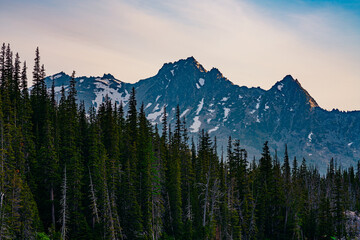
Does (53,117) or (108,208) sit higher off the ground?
(53,117)

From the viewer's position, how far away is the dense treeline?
44.3m

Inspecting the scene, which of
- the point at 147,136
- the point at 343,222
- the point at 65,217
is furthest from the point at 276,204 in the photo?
the point at 65,217

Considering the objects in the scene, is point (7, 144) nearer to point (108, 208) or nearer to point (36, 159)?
point (36, 159)

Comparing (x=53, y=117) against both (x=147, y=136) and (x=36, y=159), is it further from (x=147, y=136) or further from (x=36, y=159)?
(x=147, y=136)

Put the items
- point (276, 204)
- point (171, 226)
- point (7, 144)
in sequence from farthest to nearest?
point (276, 204)
point (171, 226)
point (7, 144)

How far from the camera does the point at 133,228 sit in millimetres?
49906

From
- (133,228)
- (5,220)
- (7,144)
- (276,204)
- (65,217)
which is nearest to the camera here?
(5,220)

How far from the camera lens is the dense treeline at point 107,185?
1744 inches

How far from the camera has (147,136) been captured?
5978cm

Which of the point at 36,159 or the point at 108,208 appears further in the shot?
the point at 36,159

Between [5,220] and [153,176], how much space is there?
19.9 m

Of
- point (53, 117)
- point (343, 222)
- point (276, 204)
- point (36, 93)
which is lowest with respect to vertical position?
point (343, 222)

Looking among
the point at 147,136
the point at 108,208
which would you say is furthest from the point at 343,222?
the point at 108,208

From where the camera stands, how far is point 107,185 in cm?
4806
